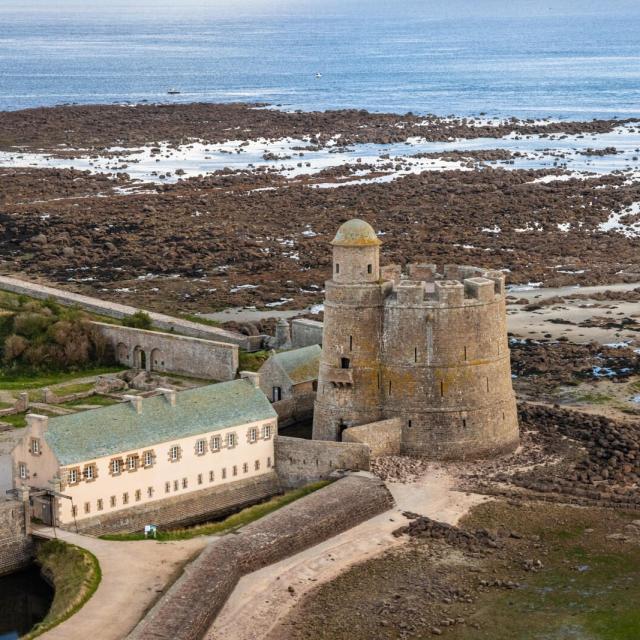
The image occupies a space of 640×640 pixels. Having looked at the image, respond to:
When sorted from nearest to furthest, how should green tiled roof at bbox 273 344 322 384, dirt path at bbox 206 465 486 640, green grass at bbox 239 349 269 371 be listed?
1. dirt path at bbox 206 465 486 640
2. green tiled roof at bbox 273 344 322 384
3. green grass at bbox 239 349 269 371

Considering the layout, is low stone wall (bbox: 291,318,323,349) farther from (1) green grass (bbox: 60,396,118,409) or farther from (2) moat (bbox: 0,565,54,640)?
(2) moat (bbox: 0,565,54,640)

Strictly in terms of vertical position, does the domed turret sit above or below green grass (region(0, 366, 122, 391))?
above

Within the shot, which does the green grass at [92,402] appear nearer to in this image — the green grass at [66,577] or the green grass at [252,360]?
the green grass at [252,360]

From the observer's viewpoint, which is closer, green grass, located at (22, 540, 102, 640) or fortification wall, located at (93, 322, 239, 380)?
green grass, located at (22, 540, 102, 640)

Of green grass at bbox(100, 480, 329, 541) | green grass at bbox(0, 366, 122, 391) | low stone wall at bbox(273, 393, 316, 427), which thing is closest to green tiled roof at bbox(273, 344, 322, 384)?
low stone wall at bbox(273, 393, 316, 427)

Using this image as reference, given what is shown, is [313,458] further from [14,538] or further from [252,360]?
[252,360]

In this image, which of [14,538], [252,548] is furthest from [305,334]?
[14,538]
